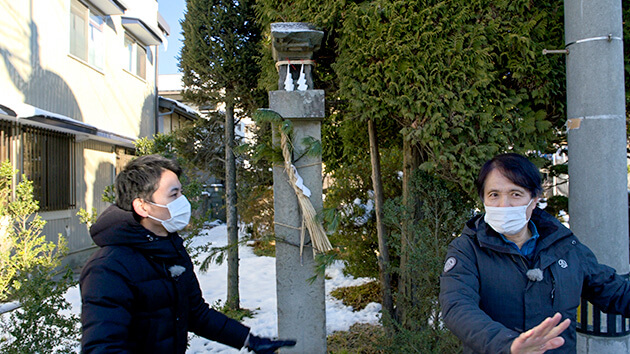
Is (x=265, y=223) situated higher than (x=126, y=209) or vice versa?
(x=126, y=209)

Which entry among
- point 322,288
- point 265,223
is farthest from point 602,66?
point 265,223

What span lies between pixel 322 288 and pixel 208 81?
368cm

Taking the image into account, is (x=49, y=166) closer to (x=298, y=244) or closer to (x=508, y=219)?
(x=298, y=244)

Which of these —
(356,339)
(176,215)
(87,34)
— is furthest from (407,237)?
(87,34)

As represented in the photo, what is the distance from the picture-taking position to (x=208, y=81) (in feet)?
19.3

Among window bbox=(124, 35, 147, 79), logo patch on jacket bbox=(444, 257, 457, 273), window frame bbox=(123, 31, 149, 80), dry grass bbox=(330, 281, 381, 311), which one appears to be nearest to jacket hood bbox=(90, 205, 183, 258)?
logo patch on jacket bbox=(444, 257, 457, 273)

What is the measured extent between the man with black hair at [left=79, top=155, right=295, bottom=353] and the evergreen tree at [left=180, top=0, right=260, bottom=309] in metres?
3.64

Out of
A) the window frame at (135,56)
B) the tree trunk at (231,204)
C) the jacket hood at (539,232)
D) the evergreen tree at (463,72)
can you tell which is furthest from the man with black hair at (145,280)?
the window frame at (135,56)

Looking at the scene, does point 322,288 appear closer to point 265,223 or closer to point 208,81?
point 208,81

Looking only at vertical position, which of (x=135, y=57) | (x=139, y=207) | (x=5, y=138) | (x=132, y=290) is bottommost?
(x=132, y=290)

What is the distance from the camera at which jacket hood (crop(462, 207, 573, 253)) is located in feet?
5.64

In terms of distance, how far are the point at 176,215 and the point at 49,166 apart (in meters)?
7.40

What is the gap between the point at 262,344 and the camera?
6.89 ft

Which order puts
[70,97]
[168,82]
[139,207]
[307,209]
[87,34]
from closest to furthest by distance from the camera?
[139,207], [307,209], [70,97], [87,34], [168,82]
